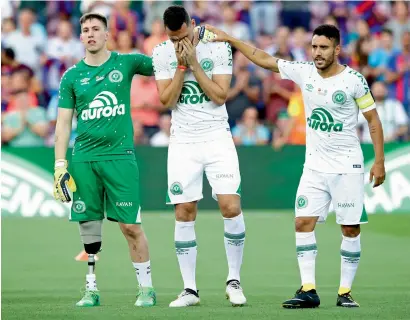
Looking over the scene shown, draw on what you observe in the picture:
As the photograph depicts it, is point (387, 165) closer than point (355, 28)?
Yes

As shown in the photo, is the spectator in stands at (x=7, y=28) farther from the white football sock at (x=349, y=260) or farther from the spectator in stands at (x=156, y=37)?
the white football sock at (x=349, y=260)

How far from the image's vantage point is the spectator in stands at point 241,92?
1906cm

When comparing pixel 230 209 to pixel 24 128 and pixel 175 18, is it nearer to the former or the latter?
pixel 175 18

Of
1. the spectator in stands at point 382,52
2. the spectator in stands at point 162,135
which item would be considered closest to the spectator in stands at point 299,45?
the spectator in stands at point 382,52

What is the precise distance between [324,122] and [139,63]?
169cm

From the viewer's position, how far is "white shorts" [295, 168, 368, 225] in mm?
9445

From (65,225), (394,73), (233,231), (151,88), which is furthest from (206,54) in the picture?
(394,73)

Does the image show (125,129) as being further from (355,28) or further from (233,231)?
(355,28)

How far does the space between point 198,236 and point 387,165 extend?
13.1 feet

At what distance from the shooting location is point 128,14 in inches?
801

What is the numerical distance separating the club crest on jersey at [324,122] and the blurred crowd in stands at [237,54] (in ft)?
29.1

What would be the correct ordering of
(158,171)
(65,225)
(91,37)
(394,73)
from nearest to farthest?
1. (91,37)
2. (65,225)
3. (158,171)
4. (394,73)

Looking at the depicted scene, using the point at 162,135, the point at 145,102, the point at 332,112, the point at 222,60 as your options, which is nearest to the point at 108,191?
the point at 222,60

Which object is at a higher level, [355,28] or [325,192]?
[355,28]
